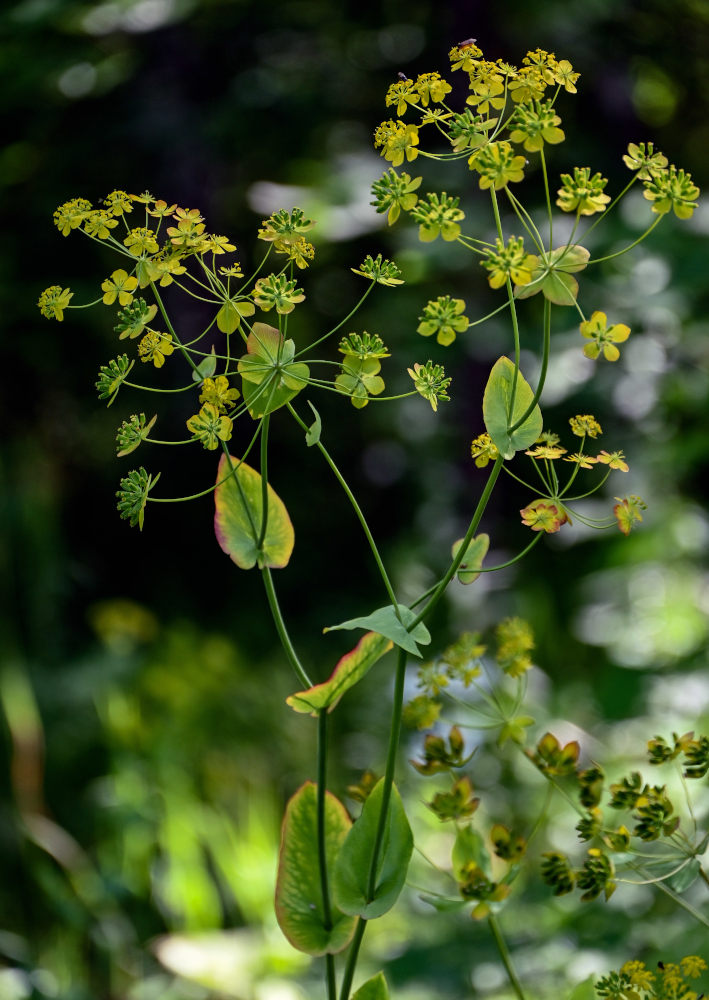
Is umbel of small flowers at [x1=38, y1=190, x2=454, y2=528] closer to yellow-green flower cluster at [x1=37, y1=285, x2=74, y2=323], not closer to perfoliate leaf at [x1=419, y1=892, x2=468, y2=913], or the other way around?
yellow-green flower cluster at [x1=37, y1=285, x2=74, y2=323]

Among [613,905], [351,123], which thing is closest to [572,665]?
[613,905]

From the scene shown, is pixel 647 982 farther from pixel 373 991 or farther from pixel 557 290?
pixel 557 290

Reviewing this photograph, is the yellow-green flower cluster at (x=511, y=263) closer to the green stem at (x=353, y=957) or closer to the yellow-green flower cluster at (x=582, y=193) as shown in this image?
the yellow-green flower cluster at (x=582, y=193)

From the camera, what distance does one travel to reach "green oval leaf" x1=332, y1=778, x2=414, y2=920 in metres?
0.32

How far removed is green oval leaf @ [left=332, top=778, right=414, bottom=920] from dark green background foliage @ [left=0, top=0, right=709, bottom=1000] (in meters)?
0.42

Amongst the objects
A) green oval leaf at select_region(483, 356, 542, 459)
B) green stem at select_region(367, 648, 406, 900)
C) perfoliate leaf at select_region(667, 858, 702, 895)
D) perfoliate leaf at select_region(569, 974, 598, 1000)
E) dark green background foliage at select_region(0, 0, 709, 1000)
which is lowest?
dark green background foliage at select_region(0, 0, 709, 1000)

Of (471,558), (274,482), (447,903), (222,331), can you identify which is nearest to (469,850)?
(447,903)

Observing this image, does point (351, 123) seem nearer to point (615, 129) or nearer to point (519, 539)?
point (615, 129)

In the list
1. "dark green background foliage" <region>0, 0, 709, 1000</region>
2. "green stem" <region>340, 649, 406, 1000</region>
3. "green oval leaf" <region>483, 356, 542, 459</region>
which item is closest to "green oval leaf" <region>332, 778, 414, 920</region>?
"green stem" <region>340, 649, 406, 1000</region>

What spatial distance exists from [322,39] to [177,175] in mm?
337

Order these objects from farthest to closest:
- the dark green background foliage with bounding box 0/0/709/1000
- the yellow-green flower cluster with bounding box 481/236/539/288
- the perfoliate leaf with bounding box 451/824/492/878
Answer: the dark green background foliage with bounding box 0/0/709/1000, the perfoliate leaf with bounding box 451/824/492/878, the yellow-green flower cluster with bounding box 481/236/539/288

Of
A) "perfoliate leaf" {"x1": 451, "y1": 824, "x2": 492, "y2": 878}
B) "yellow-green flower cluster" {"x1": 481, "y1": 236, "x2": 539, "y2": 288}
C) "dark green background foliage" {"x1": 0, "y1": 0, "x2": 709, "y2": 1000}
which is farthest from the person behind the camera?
"dark green background foliage" {"x1": 0, "y1": 0, "x2": 709, "y2": 1000}

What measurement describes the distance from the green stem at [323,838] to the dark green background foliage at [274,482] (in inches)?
16.0

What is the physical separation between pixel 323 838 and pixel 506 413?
16 cm
